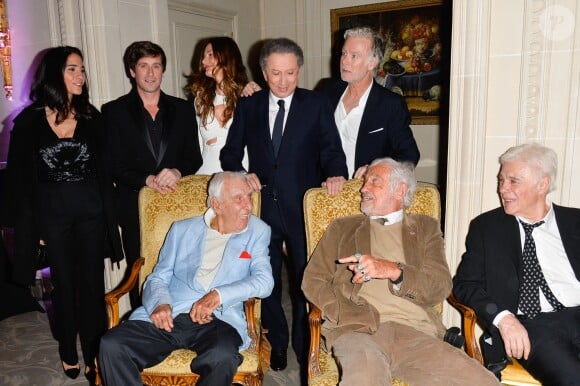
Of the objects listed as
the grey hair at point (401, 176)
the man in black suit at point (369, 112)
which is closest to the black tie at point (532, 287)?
the grey hair at point (401, 176)

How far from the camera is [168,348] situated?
2.21 metres

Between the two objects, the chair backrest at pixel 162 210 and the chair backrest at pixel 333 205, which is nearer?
the chair backrest at pixel 333 205

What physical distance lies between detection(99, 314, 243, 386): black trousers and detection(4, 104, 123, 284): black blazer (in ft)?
2.93

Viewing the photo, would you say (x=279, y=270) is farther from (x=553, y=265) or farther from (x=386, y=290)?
(x=553, y=265)

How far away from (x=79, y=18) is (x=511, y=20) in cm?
272

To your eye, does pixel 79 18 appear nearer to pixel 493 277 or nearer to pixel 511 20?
pixel 511 20

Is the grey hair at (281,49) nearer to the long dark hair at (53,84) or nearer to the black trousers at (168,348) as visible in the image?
the long dark hair at (53,84)

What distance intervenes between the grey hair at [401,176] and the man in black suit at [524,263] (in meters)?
0.35

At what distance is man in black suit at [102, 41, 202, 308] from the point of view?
286 cm

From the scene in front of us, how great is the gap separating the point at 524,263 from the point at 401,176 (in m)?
0.67

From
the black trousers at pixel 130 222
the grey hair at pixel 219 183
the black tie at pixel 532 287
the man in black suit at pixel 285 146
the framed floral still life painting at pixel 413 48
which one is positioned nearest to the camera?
the black tie at pixel 532 287

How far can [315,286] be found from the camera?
224 centimetres

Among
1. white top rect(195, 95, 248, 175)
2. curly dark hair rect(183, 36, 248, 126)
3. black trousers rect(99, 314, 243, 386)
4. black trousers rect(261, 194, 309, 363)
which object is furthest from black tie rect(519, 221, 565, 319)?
curly dark hair rect(183, 36, 248, 126)

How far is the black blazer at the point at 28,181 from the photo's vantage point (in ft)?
8.71
